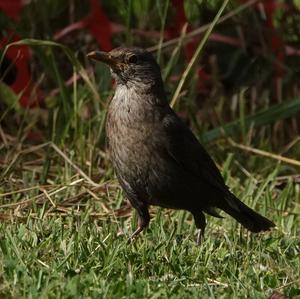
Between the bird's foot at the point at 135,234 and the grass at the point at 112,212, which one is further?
the bird's foot at the point at 135,234

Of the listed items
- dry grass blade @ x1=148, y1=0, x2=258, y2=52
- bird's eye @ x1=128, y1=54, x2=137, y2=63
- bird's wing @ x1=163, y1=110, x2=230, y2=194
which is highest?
bird's eye @ x1=128, y1=54, x2=137, y2=63

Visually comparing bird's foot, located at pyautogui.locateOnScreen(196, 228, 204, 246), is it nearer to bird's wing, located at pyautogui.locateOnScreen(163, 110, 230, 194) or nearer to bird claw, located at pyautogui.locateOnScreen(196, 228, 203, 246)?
bird claw, located at pyautogui.locateOnScreen(196, 228, 203, 246)

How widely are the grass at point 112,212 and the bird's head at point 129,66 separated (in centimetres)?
63

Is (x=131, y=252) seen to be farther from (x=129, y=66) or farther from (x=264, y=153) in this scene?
(x=264, y=153)

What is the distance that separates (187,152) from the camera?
234 inches

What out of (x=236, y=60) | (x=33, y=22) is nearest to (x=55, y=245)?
(x=33, y=22)

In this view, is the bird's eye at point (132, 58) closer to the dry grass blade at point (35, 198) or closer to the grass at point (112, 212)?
the grass at point (112, 212)

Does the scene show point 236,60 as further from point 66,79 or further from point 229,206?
point 229,206

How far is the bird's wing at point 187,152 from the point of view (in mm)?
5852

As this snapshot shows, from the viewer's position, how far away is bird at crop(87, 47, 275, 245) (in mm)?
5766

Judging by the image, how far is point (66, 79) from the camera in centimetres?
834

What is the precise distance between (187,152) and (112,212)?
26.8 inches

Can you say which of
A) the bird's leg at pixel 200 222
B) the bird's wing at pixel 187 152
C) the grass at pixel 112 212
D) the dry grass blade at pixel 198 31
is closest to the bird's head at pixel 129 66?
the bird's wing at pixel 187 152

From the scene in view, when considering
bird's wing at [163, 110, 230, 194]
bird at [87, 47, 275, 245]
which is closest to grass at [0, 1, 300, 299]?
bird at [87, 47, 275, 245]
